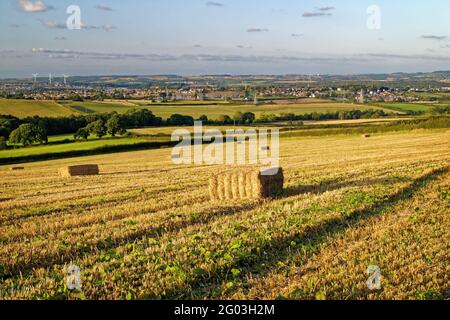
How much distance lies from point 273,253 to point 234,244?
0.70m

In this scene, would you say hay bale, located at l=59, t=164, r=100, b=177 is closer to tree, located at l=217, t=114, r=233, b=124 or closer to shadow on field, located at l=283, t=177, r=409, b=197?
shadow on field, located at l=283, t=177, r=409, b=197

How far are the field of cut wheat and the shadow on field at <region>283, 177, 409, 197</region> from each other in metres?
0.10

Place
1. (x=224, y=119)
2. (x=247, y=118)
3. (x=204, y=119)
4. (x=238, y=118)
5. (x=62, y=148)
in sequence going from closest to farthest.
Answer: (x=62, y=148) < (x=247, y=118) < (x=238, y=118) < (x=224, y=119) < (x=204, y=119)

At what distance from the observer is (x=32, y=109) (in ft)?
284

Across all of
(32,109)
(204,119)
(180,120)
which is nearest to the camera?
(204,119)

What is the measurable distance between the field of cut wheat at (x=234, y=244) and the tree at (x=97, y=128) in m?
52.4

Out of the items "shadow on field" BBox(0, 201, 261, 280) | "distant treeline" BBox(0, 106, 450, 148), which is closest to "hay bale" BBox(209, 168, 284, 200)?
"shadow on field" BBox(0, 201, 261, 280)

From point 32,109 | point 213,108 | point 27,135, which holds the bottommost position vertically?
point 27,135

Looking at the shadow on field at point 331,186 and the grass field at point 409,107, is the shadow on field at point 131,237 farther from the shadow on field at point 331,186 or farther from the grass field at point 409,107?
the grass field at point 409,107

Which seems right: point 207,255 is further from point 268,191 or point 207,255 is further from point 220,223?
point 268,191

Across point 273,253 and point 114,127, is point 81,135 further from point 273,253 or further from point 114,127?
point 273,253

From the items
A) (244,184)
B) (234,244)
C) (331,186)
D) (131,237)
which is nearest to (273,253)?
(234,244)

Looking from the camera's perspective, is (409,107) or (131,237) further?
(409,107)
